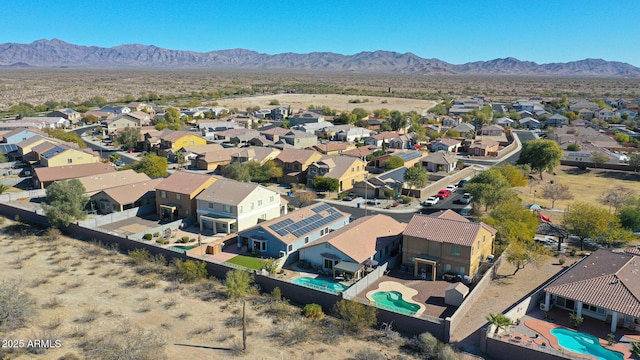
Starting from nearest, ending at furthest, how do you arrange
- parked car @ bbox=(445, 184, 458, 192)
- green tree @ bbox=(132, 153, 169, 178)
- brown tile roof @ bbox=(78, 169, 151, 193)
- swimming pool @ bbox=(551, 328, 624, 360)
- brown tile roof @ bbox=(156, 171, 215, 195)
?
swimming pool @ bbox=(551, 328, 624, 360)
brown tile roof @ bbox=(156, 171, 215, 195)
brown tile roof @ bbox=(78, 169, 151, 193)
parked car @ bbox=(445, 184, 458, 192)
green tree @ bbox=(132, 153, 169, 178)

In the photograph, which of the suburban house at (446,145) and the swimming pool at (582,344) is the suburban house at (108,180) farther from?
the suburban house at (446,145)

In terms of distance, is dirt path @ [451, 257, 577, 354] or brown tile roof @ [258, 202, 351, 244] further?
brown tile roof @ [258, 202, 351, 244]

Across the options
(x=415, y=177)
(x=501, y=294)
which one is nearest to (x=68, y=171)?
(x=415, y=177)

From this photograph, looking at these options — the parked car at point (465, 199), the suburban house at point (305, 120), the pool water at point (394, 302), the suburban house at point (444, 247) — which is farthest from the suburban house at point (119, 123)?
the pool water at point (394, 302)

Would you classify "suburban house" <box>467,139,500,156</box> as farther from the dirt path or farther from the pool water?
the pool water

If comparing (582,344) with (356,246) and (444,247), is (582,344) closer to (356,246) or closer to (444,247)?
(444,247)

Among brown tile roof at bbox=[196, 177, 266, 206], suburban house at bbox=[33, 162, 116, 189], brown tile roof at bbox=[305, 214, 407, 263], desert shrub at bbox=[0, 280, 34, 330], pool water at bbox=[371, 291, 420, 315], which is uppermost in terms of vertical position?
brown tile roof at bbox=[196, 177, 266, 206]

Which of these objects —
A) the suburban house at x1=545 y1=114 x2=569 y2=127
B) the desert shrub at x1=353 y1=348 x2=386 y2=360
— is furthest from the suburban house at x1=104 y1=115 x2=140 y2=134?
the suburban house at x1=545 y1=114 x2=569 y2=127

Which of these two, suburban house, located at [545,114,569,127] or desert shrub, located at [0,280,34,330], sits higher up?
suburban house, located at [545,114,569,127]
